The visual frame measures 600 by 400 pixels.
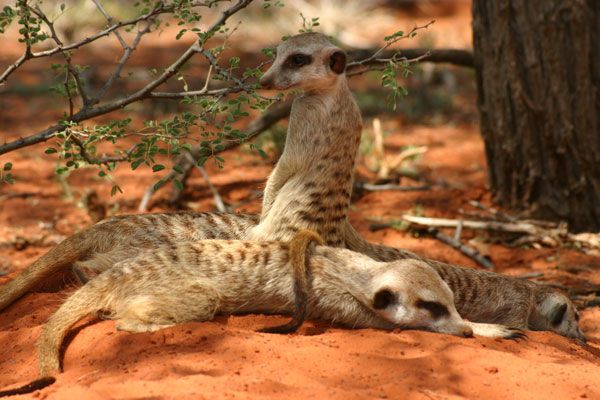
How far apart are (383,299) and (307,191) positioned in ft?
2.35

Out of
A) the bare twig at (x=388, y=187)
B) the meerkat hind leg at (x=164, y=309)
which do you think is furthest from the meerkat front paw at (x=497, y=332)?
the bare twig at (x=388, y=187)

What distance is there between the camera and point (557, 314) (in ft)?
12.1

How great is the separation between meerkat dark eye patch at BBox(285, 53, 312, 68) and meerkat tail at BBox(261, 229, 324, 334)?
2.49 ft

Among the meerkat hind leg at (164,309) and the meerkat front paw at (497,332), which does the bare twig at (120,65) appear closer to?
the meerkat hind leg at (164,309)

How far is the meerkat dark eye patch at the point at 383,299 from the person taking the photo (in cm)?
314

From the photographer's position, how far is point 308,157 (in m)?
3.72

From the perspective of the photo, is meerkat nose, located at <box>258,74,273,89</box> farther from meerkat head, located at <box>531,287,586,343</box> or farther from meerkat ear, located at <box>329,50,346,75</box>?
meerkat head, located at <box>531,287,586,343</box>

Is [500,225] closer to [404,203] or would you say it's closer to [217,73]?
[404,203]

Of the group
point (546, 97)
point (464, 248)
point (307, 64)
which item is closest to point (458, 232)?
point (464, 248)

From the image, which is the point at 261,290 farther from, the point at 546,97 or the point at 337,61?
the point at 546,97

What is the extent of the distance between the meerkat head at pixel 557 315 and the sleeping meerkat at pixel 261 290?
572mm

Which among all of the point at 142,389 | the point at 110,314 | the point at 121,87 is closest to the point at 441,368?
the point at 142,389

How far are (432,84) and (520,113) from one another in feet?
14.1

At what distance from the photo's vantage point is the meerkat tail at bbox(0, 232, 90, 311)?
11.4ft
